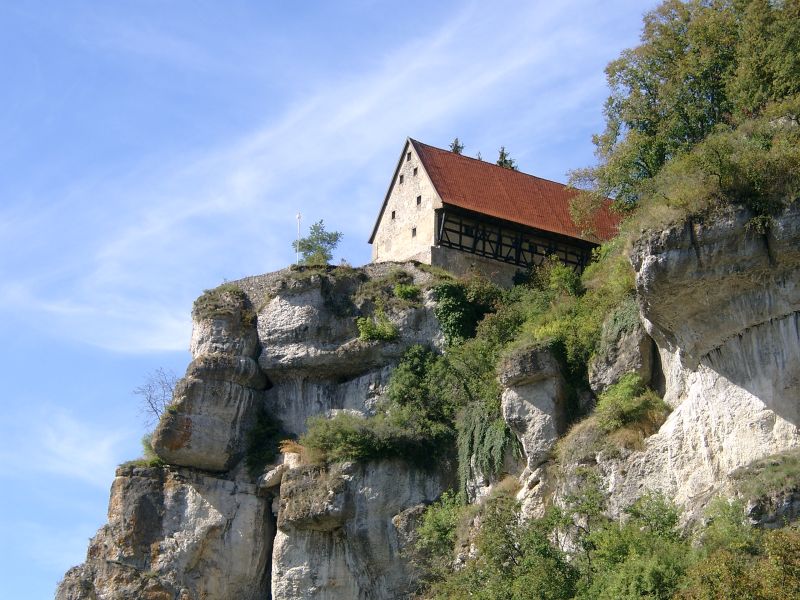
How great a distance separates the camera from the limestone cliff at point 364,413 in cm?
2753

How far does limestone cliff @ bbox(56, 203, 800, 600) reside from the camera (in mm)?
27531

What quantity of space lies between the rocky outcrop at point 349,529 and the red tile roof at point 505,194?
9.18m

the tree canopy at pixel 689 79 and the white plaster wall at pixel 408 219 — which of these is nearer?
the tree canopy at pixel 689 79

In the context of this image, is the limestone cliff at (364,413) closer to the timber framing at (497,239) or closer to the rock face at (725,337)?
the rock face at (725,337)

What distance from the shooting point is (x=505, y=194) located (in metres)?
42.8

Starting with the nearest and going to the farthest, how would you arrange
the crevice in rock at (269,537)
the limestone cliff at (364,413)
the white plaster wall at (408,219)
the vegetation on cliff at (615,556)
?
1. the vegetation on cliff at (615,556)
2. the limestone cliff at (364,413)
3. the crevice in rock at (269,537)
4. the white plaster wall at (408,219)

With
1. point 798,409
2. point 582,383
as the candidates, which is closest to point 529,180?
point 582,383

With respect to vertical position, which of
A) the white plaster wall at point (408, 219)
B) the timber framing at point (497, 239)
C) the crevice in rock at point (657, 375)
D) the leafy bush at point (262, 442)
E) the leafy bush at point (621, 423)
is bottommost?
the leafy bush at point (621, 423)

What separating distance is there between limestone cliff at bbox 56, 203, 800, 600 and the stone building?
1.80 m

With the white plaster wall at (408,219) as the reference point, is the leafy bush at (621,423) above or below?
below

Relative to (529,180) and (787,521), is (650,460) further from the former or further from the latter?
(529,180)

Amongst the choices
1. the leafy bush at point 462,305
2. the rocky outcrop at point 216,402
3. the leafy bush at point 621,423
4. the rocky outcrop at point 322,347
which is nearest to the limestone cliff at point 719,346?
the leafy bush at point 621,423

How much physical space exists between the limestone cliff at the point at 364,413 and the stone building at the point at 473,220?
1.80 metres

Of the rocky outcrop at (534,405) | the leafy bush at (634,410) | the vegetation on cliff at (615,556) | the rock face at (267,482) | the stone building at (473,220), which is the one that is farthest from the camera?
the stone building at (473,220)
